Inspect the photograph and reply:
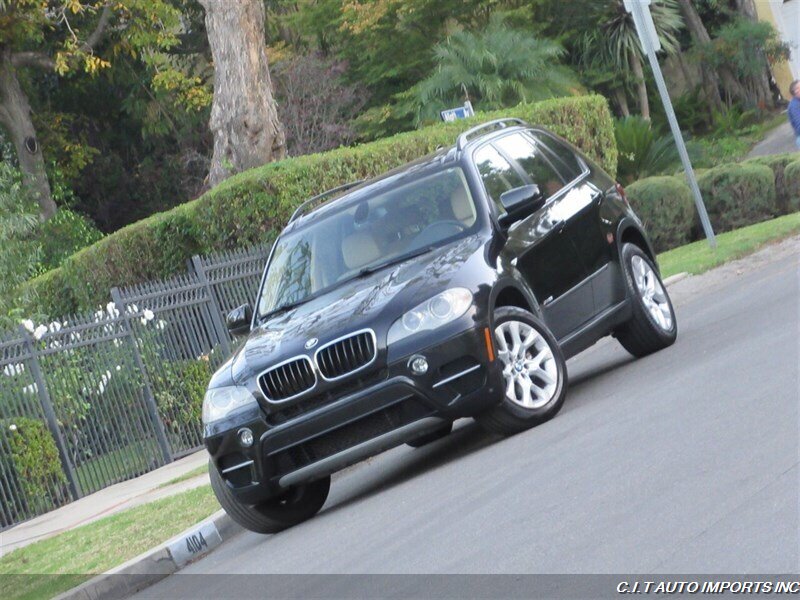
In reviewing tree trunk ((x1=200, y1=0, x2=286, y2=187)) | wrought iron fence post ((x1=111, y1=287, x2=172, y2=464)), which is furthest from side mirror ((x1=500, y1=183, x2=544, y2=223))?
tree trunk ((x1=200, y1=0, x2=286, y2=187))

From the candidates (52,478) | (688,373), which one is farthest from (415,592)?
(52,478)

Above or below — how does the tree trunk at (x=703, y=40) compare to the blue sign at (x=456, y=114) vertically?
above

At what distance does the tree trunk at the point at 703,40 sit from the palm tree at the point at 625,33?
2.86 m

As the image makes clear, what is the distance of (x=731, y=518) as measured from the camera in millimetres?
6145

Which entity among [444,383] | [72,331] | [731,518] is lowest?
[731,518]

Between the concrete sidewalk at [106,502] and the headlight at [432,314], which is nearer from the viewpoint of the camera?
the headlight at [432,314]

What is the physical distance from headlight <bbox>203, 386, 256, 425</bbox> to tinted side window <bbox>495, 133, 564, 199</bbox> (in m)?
2.91

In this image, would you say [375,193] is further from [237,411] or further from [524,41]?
[524,41]

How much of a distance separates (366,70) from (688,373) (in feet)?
102

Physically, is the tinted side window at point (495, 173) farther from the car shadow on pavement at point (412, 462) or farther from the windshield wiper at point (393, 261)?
A: the car shadow on pavement at point (412, 462)

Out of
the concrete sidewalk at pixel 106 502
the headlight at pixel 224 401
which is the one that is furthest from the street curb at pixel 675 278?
the headlight at pixel 224 401

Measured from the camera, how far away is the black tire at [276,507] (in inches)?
372

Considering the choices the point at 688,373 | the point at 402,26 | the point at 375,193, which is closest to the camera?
the point at 688,373

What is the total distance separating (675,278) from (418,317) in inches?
320
